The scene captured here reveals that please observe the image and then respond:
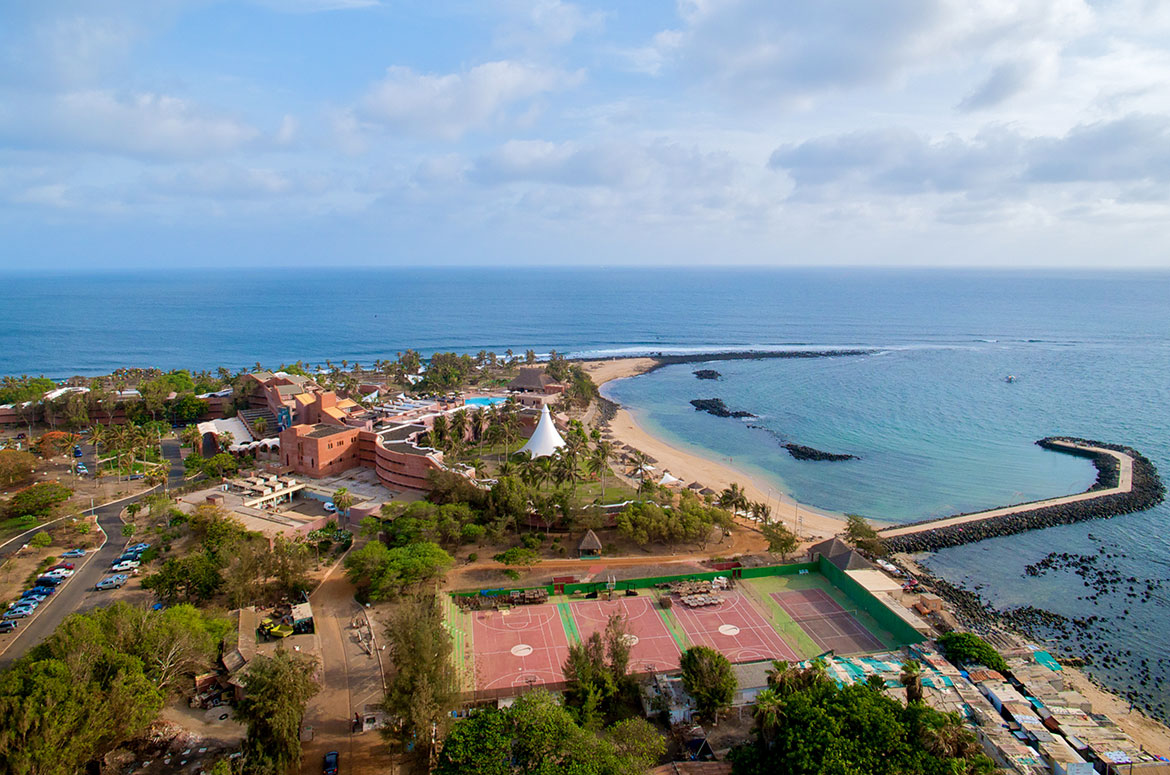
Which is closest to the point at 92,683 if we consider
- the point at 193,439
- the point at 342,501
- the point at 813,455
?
the point at 342,501

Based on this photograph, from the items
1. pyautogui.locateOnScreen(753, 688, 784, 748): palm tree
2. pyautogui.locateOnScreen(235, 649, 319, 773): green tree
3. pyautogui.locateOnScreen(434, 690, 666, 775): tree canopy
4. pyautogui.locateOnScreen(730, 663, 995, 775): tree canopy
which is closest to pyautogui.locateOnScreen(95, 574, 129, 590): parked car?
pyautogui.locateOnScreen(235, 649, 319, 773): green tree

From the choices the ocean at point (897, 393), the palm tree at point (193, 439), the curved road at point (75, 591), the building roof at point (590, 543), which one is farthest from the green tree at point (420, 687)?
the palm tree at point (193, 439)

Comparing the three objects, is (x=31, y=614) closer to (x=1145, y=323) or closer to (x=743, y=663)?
(x=743, y=663)

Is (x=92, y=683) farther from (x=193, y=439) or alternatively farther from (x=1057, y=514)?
(x=1057, y=514)

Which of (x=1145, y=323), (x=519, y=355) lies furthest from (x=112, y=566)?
(x=1145, y=323)

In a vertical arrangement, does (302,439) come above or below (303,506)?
Answer: above
